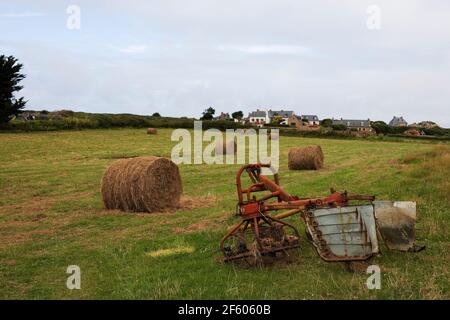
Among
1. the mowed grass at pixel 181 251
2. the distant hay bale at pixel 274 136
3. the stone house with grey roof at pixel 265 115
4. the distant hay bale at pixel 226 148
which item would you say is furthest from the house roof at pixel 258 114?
the mowed grass at pixel 181 251

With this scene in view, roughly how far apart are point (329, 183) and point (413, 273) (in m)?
9.93

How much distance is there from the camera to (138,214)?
513 inches

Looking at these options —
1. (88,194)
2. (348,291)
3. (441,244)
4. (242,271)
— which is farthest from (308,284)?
(88,194)

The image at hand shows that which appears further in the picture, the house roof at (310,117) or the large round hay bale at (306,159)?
the house roof at (310,117)

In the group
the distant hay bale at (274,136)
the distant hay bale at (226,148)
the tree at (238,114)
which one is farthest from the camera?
the tree at (238,114)

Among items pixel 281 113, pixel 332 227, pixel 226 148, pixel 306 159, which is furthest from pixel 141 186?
pixel 281 113

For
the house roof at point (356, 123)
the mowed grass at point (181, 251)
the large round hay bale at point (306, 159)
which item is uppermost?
the house roof at point (356, 123)

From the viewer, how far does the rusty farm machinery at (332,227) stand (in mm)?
7090

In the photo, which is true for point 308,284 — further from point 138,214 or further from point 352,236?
point 138,214

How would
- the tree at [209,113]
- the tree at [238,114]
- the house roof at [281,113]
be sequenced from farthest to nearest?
the tree at [238,114]
the house roof at [281,113]
the tree at [209,113]

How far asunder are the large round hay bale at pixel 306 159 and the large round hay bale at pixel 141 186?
1110 cm

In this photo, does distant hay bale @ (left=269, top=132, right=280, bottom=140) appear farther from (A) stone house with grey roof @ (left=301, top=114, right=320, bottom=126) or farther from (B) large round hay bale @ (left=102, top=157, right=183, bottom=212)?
(A) stone house with grey roof @ (left=301, top=114, right=320, bottom=126)

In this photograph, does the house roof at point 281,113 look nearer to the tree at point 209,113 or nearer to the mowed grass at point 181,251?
→ the tree at point 209,113

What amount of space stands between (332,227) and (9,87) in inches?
2300
